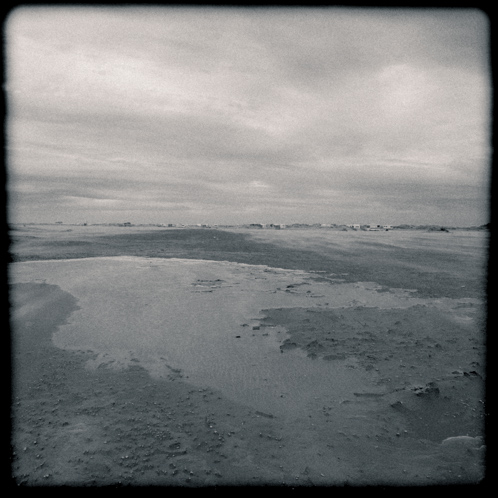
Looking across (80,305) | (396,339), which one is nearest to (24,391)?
Answer: (80,305)

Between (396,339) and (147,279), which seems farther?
(147,279)

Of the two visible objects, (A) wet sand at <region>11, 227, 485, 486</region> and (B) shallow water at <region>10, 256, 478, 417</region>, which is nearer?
(A) wet sand at <region>11, 227, 485, 486</region>

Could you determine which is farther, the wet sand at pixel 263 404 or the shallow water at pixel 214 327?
the shallow water at pixel 214 327

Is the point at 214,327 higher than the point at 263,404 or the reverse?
the reverse

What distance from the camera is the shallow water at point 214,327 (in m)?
4.89

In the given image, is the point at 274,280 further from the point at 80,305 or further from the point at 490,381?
the point at 490,381

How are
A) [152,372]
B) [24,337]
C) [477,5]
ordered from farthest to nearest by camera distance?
1. [24,337]
2. [152,372]
3. [477,5]

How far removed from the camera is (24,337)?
6367 mm

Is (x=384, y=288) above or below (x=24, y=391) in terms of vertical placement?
below

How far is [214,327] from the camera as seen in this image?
284 inches

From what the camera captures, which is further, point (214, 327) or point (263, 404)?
point (214, 327)

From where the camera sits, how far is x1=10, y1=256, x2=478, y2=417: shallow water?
4887 mm
